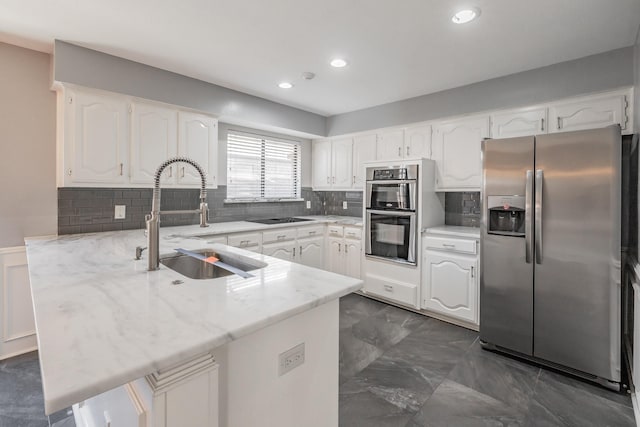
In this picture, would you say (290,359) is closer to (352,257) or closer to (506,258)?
(506,258)

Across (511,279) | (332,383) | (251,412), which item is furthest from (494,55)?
(251,412)

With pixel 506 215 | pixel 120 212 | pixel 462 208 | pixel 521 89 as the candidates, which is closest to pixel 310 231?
pixel 462 208

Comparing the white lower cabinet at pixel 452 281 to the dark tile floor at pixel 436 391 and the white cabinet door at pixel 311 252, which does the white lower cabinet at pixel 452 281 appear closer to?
the dark tile floor at pixel 436 391

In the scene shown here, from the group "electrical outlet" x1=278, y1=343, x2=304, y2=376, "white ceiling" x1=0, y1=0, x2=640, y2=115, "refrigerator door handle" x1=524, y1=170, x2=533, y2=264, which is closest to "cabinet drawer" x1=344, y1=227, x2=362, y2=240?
"white ceiling" x1=0, y1=0, x2=640, y2=115

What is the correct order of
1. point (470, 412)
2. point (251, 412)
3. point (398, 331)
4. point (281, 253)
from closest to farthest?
point (251, 412) < point (470, 412) < point (398, 331) < point (281, 253)

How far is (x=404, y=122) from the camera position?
3805 mm

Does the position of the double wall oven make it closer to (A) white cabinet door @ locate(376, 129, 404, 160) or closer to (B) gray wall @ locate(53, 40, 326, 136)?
(A) white cabinet door @ locate(376, 129, 404, 160)

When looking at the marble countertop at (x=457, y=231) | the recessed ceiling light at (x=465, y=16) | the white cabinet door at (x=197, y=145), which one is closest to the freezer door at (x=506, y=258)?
the marble countertop at (x=457, y=231)

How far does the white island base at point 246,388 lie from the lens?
833 mm

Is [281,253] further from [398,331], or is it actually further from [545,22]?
[545,22]

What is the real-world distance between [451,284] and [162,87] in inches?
133

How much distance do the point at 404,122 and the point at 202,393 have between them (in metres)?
3.60

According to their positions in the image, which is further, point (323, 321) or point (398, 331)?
point (398, 331)

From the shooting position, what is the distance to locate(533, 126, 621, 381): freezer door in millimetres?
2109
